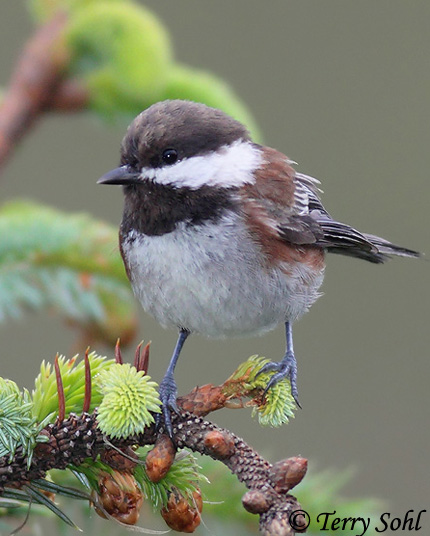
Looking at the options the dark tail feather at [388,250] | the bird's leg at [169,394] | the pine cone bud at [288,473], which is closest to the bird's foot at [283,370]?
the bird's leg at [169,394]

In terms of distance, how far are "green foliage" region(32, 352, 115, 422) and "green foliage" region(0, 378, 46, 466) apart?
35 millimetres

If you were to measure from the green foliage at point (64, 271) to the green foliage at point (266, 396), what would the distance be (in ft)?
2.67

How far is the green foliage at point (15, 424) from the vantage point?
1.55 metres

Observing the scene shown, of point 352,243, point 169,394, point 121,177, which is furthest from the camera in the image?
point 352,243

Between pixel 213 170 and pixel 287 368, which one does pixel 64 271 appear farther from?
pixel 287 368

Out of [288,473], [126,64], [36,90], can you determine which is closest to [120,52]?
[126,64]

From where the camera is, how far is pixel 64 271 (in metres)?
2.57

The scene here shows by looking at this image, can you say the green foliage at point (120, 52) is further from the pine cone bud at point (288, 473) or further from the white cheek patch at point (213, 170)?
the pine cone bud at point (288, 473)

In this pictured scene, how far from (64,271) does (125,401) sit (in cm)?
103

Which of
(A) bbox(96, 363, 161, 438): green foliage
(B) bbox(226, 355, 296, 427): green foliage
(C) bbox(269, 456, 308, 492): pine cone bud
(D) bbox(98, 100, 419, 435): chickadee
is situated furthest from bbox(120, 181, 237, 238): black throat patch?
(C) bbox(269, 456, 308, 492): pine cone bud

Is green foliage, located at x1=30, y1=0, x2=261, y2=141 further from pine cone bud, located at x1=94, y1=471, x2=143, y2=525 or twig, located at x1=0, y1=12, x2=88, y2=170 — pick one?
pine cone bud, located at x1=94, y1=471, x2=143, y2=525

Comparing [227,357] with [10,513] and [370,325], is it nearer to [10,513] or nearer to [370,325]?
[370,325]

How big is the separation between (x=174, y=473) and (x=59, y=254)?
109 centimetres

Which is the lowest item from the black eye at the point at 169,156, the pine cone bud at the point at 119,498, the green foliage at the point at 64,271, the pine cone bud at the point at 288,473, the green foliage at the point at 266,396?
the pine cone bud at the point at 119,498
